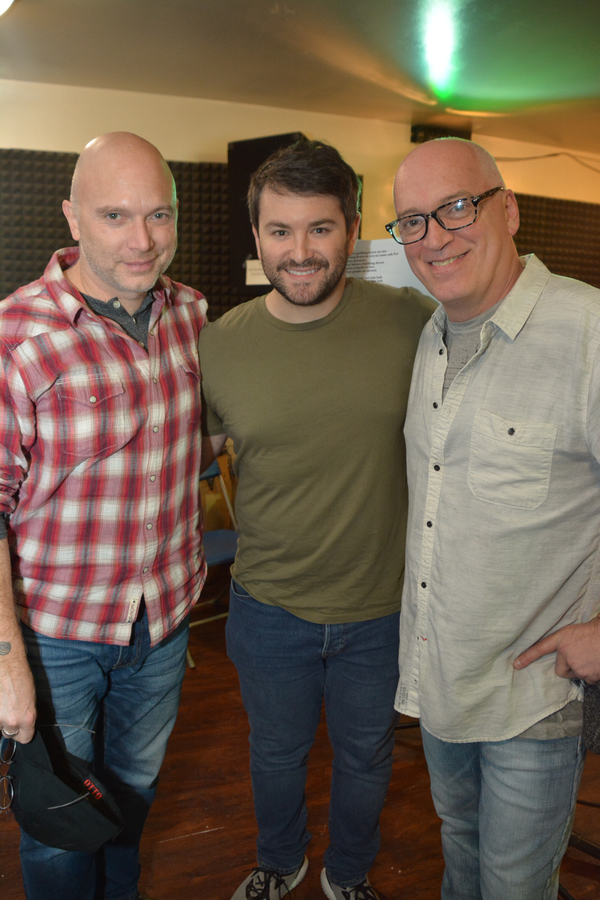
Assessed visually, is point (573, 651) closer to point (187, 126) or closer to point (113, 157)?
point (113, 157)

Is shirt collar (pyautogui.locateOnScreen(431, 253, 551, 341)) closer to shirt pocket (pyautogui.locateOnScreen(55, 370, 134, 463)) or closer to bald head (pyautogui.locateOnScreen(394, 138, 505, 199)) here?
bald head (pyautogui.locateOnScreen(394, 138, 505, 199))

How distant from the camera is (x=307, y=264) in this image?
5.29 feet

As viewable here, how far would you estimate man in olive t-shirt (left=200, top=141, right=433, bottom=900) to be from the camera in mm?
1637

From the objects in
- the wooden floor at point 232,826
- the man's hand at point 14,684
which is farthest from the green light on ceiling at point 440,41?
the wooden floor at point 232,826

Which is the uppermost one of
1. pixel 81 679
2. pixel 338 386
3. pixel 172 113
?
pixel 172 113

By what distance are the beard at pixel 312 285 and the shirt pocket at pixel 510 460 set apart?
57 cm

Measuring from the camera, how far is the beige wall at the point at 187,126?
3637 millimetres

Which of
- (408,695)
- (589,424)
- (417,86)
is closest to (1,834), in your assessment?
(408,695)

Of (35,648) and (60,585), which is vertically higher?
(60,585)

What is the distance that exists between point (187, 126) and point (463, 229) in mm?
3202

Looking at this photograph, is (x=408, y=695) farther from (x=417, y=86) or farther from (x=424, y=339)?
(x=417, y=86)

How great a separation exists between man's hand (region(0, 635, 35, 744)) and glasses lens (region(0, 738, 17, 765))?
0.17 feet

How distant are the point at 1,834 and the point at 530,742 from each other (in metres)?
2.01

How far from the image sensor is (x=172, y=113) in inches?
151
